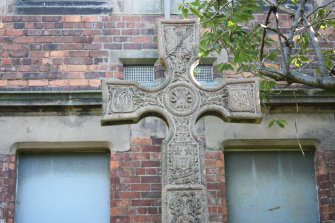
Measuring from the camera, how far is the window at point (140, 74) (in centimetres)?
867

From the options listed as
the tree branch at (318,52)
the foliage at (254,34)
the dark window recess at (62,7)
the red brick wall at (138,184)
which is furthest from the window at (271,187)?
the dark window recess at (62,7)

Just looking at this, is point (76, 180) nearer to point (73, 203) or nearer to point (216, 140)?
point (73, 203)

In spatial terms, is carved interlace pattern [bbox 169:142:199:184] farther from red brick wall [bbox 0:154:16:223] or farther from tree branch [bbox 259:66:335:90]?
red brick wall [bbox 0:154:16:223]

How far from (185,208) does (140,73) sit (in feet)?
9.01

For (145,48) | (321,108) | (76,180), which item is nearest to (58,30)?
(145,48)

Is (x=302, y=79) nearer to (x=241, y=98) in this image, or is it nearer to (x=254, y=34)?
(x=241, y=98)

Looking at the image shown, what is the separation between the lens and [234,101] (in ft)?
22.2

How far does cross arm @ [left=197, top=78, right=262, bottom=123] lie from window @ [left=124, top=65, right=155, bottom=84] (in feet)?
6.48

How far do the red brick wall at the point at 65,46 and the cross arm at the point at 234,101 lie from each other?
209cm

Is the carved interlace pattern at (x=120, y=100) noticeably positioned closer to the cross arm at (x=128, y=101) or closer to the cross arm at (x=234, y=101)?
the cross arm at (x=128, y=101)

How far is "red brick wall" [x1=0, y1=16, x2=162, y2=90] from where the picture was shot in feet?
28.1

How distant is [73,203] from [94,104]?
3.35 ft

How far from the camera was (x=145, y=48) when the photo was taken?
8.75 meters

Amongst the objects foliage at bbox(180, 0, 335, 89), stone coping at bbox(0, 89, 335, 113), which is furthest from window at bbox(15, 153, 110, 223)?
foliage at bbox(180, 0, 335, 89)
